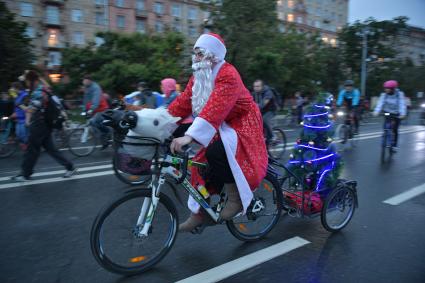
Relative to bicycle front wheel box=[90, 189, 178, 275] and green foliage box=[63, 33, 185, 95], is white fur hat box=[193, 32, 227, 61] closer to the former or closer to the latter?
bicycle front wheel box=[90, 189, 178, 275]

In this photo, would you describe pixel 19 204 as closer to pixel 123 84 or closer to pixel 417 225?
pixel 417 225

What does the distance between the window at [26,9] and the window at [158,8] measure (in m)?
16.7

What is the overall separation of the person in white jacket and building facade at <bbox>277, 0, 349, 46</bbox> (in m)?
64.4

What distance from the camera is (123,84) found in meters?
22.7

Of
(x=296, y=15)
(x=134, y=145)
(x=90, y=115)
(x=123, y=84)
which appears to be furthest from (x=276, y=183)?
(x=296, y=15)

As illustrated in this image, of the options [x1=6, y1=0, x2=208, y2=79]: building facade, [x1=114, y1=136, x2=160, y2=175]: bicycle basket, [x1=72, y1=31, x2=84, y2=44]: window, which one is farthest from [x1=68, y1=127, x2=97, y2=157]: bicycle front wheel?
[x1=72, y1=31, x2=84, y2=44]: window

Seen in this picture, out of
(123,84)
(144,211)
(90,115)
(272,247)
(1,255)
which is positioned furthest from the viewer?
(123,84)

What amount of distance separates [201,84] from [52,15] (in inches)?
1948

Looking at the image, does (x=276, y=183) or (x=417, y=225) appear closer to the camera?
(x=276, y=183)

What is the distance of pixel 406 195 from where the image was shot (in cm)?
568

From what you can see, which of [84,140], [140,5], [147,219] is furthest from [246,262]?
[140,5]

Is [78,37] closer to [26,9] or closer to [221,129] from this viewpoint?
[26,9]

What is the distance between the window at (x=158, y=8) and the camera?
177ft

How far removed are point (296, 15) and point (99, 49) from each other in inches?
2268
